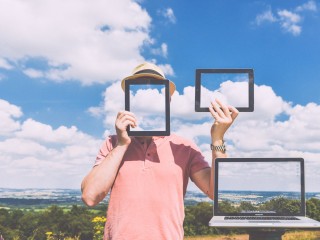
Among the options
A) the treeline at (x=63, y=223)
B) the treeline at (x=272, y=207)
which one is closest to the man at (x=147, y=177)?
the treeline at (x=272, y=207)

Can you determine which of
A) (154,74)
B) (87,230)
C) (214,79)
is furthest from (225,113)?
(87,230)

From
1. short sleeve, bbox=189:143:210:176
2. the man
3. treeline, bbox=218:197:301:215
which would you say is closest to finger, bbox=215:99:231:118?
the man

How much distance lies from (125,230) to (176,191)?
1.39 feet

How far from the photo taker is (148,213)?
3271mm

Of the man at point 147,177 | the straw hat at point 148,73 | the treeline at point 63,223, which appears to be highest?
the straw hat at point 148,73

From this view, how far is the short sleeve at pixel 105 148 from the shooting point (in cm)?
355

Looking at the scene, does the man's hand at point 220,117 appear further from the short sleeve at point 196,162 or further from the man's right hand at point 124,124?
the man's right hand at point 124,124

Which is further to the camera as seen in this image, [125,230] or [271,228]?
[125,230]

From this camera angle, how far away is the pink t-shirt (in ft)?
10.7

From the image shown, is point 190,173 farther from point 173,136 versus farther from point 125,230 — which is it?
point 125,230

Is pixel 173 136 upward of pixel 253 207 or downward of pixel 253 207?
upward

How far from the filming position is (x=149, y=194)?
10.8 feet

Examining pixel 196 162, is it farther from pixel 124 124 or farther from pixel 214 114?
pixel 124 124

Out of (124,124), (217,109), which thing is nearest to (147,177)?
(124,124)
